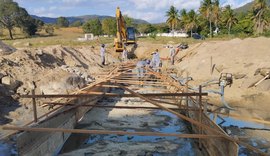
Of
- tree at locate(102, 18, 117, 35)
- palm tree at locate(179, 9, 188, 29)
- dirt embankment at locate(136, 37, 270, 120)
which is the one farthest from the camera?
tree at locate(102, 18, 117, 35)

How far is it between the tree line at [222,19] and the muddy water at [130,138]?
36.7 metres

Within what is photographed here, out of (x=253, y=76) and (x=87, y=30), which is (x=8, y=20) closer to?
(x=87, y=30)

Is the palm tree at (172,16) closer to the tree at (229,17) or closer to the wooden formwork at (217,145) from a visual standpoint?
Result: the tree at (229,17)

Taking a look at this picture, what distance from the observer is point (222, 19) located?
55.3m

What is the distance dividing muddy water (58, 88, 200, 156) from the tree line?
3673cm

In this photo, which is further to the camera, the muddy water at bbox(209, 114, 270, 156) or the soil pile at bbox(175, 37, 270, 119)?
the soil pile at bbox(175, 37, 270, 119)

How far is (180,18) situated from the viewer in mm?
65062

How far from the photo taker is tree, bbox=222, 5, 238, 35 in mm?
52275

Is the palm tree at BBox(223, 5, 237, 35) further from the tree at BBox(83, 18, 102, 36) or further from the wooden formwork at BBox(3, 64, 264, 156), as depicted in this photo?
the wooden formwork at BBox(3, 64, 264, 156)

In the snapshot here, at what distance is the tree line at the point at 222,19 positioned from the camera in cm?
4450

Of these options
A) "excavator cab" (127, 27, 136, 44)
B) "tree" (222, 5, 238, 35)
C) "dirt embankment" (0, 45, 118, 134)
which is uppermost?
"tree" (222, 5, 238, 35)

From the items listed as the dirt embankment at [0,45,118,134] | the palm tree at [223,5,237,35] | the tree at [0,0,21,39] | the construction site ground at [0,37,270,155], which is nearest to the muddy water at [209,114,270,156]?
the construction site ground at [0,37,270,155]

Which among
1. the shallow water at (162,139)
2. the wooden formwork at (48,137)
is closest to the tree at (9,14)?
the wooden formwork at (48,137)

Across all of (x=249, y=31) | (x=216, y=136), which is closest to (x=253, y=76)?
(x=216, y=136)
